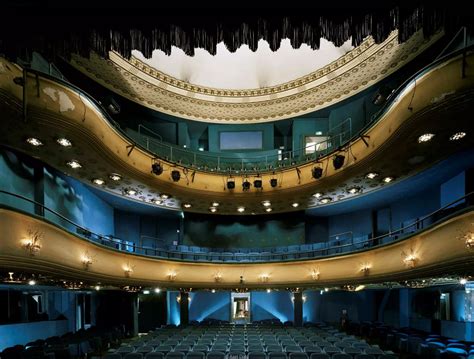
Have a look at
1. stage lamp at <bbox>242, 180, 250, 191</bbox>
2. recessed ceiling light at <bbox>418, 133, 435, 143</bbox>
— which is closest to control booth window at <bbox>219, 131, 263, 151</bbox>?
stage lamp at <bbox>242, 180, 250, 191</bbox>

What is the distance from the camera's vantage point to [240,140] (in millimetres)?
25156

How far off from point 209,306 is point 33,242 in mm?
17281

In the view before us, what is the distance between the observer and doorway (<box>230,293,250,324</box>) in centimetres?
2472

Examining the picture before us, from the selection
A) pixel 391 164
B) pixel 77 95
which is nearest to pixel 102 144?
pixel 77 95

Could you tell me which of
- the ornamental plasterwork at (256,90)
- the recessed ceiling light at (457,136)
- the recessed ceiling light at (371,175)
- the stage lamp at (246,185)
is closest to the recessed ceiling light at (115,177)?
the ornamental plasterwork at (256,90)

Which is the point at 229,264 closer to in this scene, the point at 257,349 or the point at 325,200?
the point at 325,200

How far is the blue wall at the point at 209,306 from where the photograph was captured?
24.4 m

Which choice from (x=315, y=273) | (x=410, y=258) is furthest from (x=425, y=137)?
(x=315, y=273)

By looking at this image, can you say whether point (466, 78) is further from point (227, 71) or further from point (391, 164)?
point (227, 71)

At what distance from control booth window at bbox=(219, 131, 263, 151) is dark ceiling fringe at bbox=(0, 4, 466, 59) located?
2252 centimetres

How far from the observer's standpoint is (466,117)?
9.41 m

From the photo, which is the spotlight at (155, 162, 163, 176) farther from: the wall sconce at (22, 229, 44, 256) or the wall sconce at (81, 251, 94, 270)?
the wall sconce at (22, 229, 44, 256)

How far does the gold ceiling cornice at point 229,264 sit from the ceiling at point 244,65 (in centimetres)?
1226

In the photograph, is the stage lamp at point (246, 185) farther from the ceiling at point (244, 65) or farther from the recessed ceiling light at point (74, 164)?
the ceiling at point (244, 65)
